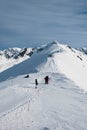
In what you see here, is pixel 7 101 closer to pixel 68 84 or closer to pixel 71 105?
pixel 71 105

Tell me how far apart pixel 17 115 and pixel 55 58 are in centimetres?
6864

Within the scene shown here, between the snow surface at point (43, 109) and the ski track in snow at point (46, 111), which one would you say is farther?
the snow surface at point (43, 109)

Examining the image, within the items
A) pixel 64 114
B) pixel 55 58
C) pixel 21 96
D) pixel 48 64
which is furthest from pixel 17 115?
pixel 55 58

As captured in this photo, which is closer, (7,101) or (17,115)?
(17,115)

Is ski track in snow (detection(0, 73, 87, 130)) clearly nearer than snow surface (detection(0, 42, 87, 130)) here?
Yes

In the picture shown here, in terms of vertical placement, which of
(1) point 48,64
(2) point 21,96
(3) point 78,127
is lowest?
(3) point 78,127

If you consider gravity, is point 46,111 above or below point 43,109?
below

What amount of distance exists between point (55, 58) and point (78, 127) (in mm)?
71795

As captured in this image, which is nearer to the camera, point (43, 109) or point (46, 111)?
point (46, 111)

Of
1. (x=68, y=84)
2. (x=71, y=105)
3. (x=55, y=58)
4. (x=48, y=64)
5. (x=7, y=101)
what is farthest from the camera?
(x=55, y=58)

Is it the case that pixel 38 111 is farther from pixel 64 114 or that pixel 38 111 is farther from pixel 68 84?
pixel 68 84

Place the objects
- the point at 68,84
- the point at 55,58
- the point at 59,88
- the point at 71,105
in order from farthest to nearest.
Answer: the point at 55,58
the point at 68,84
the point at 59,88
the point at 71,105

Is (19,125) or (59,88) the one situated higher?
(59,88)

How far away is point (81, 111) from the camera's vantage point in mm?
25391
